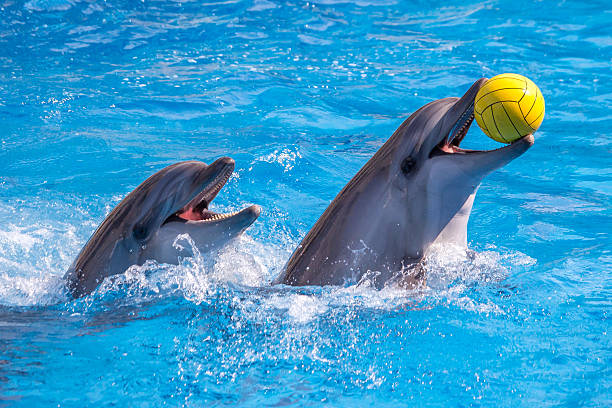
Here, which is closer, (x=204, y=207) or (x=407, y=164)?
(x=407, y=164)

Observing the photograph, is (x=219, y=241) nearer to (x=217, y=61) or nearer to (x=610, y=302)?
(x=610, y=302)

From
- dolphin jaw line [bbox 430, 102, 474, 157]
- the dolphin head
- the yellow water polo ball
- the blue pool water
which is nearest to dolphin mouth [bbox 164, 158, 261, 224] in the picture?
the blue pool water

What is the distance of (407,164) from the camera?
4.49m

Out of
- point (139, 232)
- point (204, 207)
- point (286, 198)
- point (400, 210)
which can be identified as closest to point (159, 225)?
point (139, 232)

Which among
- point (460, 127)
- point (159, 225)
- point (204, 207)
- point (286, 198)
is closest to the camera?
point (460, 127)

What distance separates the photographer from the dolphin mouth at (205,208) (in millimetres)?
4367

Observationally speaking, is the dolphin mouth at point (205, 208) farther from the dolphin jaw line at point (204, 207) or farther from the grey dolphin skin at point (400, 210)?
the grey dolphin skin at point (400, 210)

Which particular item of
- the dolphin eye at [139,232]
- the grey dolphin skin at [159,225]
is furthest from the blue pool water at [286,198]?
the dolphin eye at [139,232]

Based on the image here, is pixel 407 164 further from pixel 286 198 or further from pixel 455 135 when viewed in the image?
pixel 286 198

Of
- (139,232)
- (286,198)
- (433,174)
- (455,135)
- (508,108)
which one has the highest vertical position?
(508,108)

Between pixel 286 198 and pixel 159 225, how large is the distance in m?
2.94

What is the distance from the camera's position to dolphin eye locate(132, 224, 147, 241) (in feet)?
15.2

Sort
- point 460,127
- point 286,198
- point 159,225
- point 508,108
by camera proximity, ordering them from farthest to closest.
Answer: point 286,198, point 159,225, point 460,127, point 508,108

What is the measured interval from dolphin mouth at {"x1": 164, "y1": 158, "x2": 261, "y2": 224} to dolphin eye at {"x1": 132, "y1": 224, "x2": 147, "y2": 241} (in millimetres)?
146
